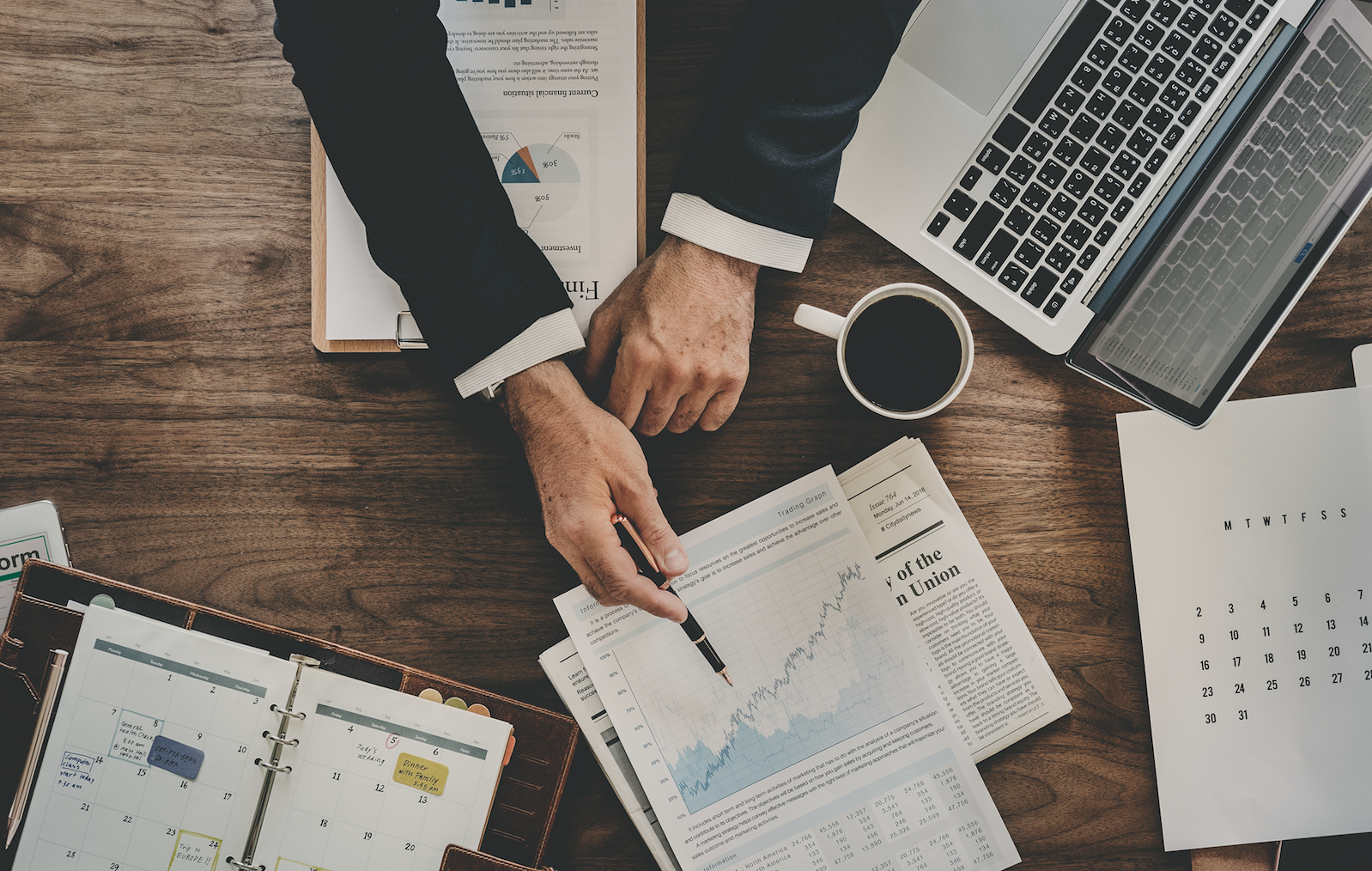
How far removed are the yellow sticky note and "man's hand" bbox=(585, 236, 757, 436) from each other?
0.43 m

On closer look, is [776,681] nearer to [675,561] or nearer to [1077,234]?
[675,561]

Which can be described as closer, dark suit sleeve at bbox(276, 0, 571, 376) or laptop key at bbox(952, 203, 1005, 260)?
dark suit sleeve at bbox(276, 0, 571, 376)

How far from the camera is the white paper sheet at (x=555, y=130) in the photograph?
94 centimetres

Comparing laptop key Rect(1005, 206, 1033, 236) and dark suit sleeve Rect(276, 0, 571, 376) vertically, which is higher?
laptop key Rect(1005, 206, 1033, 236)

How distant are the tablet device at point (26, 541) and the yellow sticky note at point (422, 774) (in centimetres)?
48

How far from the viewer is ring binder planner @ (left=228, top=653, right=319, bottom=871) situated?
0.87m

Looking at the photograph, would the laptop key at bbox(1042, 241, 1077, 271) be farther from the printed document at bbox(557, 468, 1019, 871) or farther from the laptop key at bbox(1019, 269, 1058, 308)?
the printed document at bbox(557, 468, 1019, 871)

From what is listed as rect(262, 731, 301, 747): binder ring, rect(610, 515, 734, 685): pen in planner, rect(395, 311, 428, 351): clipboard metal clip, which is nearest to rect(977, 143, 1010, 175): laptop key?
rect(610, 515, 734, 685): pen in planner

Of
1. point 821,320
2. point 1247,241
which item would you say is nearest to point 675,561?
point 821,320

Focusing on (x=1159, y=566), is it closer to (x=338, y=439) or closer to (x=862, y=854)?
(x=862, y=854)

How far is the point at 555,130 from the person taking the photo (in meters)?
0.94

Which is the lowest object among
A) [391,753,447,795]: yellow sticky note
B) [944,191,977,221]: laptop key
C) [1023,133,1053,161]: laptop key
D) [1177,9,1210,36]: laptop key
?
[391,753,447,795]: yellow sticky note

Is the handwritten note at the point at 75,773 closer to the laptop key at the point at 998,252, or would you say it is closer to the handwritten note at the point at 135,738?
the handwritten note at the point at 135,738

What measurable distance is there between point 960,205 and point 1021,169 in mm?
77
